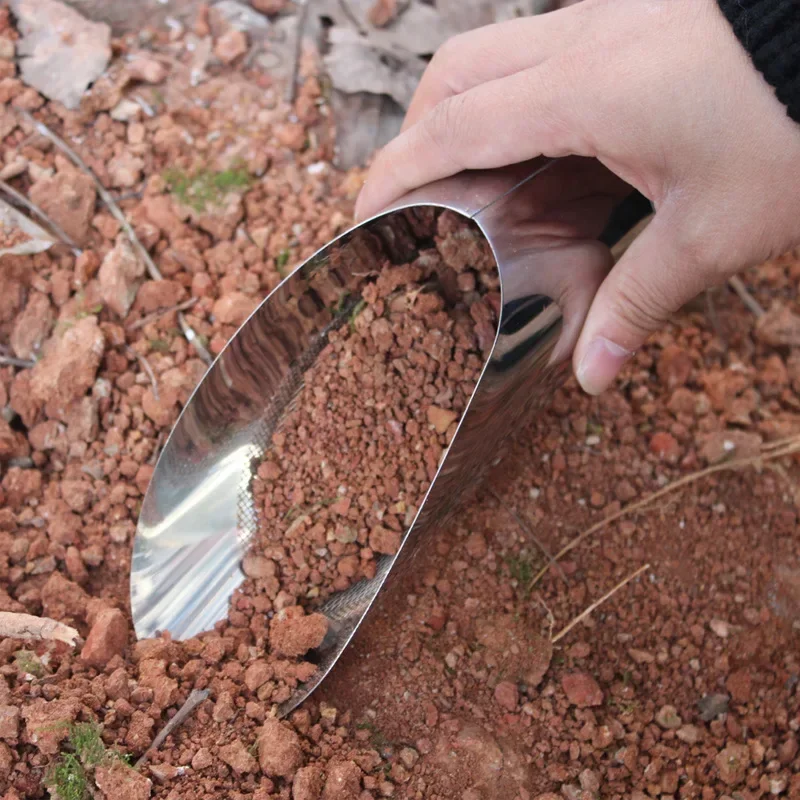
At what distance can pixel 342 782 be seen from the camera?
113 cm

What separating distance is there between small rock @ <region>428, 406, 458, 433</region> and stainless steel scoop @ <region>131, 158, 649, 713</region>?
91 millimetres

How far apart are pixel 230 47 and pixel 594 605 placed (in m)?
1.50

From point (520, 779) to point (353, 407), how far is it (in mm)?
643

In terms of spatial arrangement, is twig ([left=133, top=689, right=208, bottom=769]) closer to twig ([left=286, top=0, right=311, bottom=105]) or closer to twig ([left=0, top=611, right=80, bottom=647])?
twig ([left=0, top=611, right=80, bottom=647])

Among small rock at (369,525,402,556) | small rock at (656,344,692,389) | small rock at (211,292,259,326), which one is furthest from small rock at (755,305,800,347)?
small rock at (211,292,259,326)

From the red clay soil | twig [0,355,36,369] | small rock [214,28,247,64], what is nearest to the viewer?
the red clay soil

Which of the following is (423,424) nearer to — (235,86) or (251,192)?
(251,192)

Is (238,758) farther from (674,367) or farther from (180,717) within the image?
(674,367)

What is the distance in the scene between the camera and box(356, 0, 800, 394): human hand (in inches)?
39.6

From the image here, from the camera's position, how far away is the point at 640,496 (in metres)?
1.52

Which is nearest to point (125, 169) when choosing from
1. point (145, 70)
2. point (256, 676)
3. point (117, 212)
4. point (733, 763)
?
point (117, 212)

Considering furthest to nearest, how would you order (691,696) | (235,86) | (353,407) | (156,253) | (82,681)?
(235,86), (156,253), (353,407), (691,696), (82,681)

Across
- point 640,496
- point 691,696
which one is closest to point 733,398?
point 640,496

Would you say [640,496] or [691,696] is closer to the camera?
[691,696]
